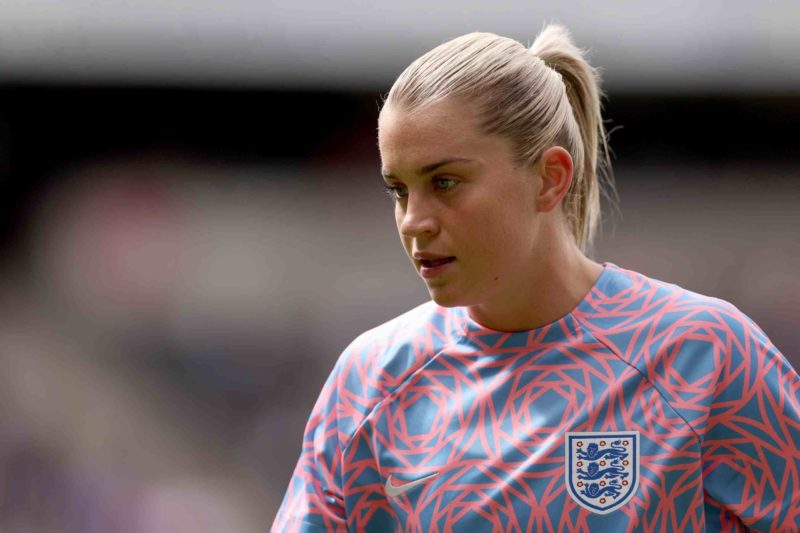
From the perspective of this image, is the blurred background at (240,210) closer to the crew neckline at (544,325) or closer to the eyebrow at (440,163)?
the crew neckline at (544,325)

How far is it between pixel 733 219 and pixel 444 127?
9.81ft

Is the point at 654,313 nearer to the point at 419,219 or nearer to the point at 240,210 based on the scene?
the point at 419,219

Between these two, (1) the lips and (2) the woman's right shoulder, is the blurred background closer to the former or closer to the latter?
(2) the woman's right shoulder

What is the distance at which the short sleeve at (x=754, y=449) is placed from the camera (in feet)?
5.36

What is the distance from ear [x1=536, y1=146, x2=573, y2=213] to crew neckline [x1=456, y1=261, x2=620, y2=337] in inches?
5.8

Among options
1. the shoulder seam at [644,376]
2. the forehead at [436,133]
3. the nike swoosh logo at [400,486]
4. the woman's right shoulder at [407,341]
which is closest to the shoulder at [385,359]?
the woman's right shoulder at [407,341]

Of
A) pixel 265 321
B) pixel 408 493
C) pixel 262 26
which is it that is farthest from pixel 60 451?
pixel 408 493

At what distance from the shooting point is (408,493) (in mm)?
1730

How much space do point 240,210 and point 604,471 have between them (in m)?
3.08

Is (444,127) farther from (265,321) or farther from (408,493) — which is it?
(265,321)

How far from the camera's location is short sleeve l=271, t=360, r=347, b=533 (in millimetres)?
1788

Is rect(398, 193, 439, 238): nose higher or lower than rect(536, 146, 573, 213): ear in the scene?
lower

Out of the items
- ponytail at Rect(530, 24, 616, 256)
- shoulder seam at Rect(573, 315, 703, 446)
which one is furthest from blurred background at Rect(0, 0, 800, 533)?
shoulder seam at Rect(573, 315, 703, 446)

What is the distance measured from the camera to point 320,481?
1828 mm
